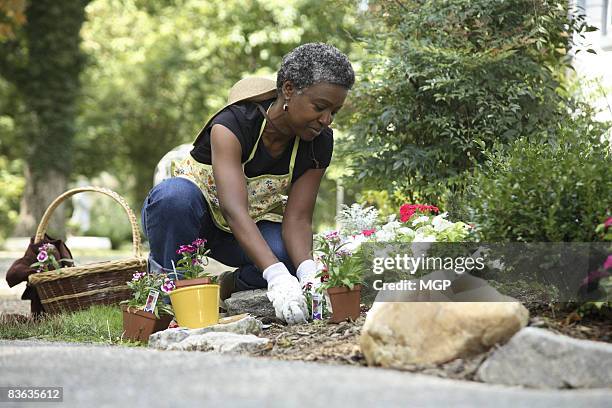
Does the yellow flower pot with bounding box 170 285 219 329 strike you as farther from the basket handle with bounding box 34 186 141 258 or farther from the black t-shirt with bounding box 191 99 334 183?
the basket handle with bounding box 34 186 141 258

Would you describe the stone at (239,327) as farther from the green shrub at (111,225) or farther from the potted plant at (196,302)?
the green shrub at (111,225)

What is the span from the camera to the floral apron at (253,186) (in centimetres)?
387

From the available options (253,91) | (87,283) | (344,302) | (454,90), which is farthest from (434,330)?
(87,283)

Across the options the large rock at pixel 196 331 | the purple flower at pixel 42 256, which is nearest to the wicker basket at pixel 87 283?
the purple flower at pixel 42 256

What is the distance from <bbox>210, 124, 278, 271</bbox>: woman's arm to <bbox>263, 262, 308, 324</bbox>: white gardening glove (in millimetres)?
62

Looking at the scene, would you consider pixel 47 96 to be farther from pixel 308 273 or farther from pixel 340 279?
pixel 340 279

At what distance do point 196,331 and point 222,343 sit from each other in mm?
205

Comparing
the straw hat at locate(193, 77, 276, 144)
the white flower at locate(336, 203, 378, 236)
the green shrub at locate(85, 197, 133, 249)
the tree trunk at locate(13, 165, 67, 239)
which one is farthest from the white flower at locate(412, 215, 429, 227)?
the green shrub at locate(85, 197, 133, 249)

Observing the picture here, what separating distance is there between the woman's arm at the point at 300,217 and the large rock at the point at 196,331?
21.6 inches

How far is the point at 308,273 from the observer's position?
3627 millimetres

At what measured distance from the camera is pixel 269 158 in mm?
3857

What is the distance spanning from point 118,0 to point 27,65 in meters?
6.66

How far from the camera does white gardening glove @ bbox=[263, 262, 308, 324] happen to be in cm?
333

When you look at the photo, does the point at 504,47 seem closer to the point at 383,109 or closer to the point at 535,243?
the point at 383,109
